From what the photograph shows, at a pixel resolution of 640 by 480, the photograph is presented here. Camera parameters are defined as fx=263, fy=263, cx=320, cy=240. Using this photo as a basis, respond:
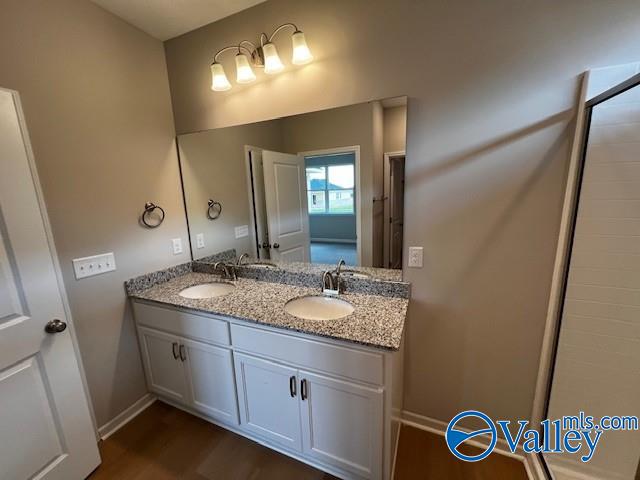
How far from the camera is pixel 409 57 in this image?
1300mm


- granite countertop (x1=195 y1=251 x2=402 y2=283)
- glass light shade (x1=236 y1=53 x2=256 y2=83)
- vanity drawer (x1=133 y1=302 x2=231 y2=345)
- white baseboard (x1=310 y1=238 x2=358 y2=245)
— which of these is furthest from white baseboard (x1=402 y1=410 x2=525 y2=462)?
glass light shade (x1=236 y1=53 x2=256 y2=83)

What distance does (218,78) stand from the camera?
1.66 meters

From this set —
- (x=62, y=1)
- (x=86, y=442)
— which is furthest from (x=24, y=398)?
(x=62, y=1)

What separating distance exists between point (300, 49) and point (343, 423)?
1.91 metres

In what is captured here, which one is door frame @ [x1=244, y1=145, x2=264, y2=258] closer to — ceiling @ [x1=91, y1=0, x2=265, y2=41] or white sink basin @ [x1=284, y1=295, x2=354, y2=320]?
white sink basin @ [x1=284, y1=295, x2=354, y2=320]

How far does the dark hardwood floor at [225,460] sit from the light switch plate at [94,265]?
3.44ft

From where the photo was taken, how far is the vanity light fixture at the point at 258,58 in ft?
4.65

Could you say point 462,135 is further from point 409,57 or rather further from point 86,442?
point 86,442

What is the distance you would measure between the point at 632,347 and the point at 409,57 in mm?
1647

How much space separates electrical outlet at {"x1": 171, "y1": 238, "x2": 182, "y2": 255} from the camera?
2.03 meters

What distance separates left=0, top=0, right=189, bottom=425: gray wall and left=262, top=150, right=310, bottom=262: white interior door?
0.75 m

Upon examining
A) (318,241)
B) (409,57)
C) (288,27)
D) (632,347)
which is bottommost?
(632,347)

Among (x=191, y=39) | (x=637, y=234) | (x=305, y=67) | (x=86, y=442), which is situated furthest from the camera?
(x=191, y=39)

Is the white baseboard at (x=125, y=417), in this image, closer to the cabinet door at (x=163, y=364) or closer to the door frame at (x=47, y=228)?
the cabinet door at (x=163, y=364)
